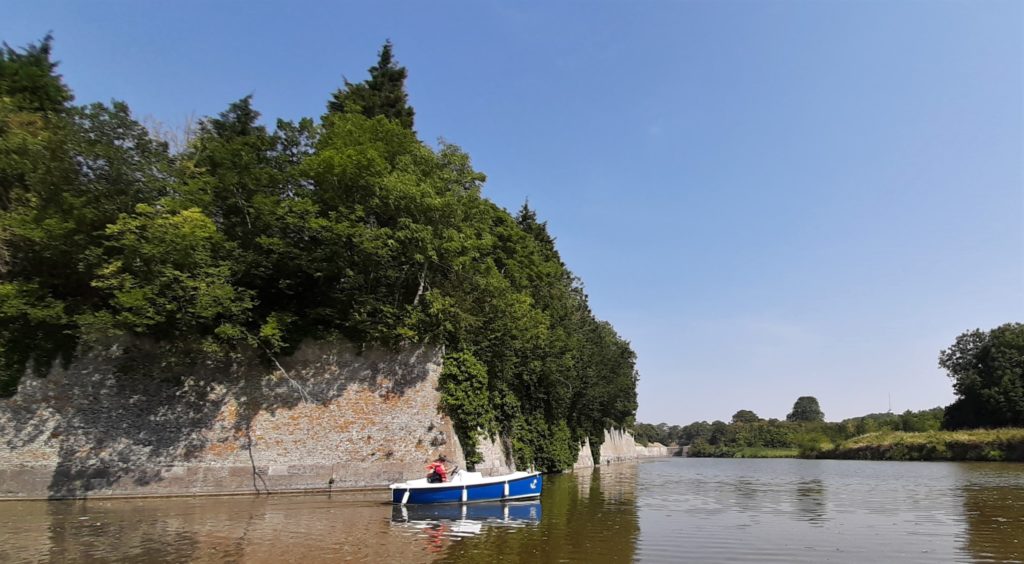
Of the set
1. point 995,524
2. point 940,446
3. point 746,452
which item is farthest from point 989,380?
point 995,524

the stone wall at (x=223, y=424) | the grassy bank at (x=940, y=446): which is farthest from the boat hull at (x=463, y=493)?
the grassy bank at (x=940, y=446)

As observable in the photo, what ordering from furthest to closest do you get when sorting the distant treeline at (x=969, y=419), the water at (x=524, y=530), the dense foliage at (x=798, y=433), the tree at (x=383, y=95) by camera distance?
the dense foliage at (x=798, y=433) → the distant treeline at (x=969, y=419) → the tree at (x=383, y=95) → the water at (x=524, y=530)

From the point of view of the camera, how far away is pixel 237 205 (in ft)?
76.5

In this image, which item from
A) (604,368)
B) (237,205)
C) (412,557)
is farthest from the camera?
(604,368)

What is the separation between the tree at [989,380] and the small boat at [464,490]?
67.0 m

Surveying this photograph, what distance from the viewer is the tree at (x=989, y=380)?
6138 cm

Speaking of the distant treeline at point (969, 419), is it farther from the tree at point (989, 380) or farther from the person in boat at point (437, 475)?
the person in boat at point (437, 475)

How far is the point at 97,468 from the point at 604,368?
1268 inches

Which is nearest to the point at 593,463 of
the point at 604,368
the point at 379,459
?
the point at 604,368

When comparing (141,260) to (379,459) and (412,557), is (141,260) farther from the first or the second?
(412,557)

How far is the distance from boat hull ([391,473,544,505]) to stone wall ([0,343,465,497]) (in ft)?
17.2

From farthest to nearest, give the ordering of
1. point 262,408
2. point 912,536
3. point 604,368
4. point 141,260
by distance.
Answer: point 604,368
point 262,408
point 141,260
point 912,536

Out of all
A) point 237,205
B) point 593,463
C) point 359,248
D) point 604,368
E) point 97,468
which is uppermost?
point 237,205

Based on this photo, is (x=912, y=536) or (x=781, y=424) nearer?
(x=912, y=536)
